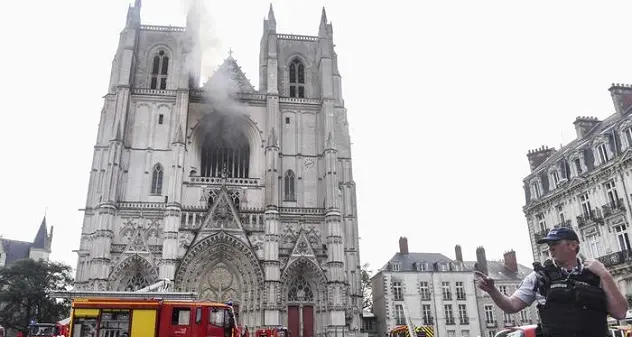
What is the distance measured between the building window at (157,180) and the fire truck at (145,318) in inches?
718

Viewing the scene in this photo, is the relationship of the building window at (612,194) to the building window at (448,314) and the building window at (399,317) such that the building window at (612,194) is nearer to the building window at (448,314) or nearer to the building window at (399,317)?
the building window at (448,314)

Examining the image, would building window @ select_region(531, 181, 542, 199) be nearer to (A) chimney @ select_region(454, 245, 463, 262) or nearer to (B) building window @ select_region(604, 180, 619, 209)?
(B) building window @ select_region(604, 180, 619, 209)

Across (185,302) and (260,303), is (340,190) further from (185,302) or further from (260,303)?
(185,302)

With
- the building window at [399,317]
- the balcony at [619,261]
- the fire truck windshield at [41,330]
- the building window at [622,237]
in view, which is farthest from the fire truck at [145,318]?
the building window at [399,317]

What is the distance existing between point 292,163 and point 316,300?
31.6 feet

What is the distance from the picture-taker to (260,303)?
2806 centimetres

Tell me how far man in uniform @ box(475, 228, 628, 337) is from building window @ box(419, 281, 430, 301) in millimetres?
38358

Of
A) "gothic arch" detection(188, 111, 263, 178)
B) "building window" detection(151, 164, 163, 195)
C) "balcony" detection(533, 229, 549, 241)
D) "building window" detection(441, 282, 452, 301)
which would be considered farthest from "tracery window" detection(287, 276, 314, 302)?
"building window" detection(441, 282, 452, 301)

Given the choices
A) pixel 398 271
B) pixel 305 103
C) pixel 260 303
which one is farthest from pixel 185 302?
pixel 398 271

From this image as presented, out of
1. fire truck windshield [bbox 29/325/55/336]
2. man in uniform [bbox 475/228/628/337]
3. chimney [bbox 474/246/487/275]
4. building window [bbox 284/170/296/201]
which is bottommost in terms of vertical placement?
man in uniform [bbox 475/228/628/337]

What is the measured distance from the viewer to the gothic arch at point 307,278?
2925 cm

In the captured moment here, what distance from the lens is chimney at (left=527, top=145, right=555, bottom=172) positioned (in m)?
29.5

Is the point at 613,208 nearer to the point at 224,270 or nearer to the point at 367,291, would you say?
the point at 224,270

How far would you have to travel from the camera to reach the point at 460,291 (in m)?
40.2
